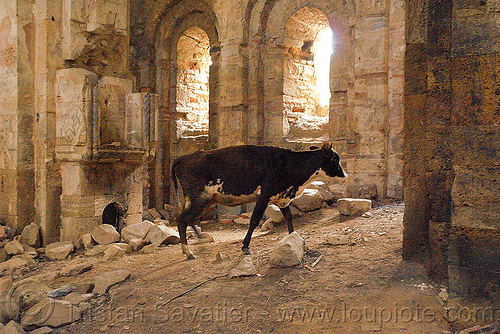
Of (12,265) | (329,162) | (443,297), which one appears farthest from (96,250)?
(443,297)

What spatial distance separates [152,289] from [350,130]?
5551 millimetres

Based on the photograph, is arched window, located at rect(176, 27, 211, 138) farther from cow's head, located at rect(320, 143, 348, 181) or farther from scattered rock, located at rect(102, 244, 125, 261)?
cow's head, located at rect(320, 143, 348, 181)

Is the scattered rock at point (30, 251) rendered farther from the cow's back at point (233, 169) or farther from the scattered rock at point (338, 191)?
the scattered rock at point (338, 191)

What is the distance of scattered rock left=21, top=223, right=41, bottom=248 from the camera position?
271 inches

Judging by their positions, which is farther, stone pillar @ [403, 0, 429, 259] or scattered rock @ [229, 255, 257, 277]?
scattered rock @ [229, 255, 257, 277]

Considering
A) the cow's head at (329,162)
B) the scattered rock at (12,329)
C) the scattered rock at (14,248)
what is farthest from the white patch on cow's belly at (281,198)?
the scattered rock at (14,248)

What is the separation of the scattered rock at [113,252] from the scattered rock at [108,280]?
128 cm

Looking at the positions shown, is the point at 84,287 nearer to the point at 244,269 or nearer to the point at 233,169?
the point at 244,269

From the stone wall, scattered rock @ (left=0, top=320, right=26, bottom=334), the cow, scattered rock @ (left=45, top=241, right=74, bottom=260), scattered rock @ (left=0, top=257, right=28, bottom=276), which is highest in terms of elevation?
the stone wall

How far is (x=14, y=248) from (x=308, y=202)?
17.2 ft

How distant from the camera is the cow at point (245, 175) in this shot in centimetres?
493

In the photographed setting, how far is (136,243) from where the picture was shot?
19.3 feet

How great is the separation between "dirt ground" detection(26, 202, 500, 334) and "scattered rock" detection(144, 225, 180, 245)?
38.8 inches

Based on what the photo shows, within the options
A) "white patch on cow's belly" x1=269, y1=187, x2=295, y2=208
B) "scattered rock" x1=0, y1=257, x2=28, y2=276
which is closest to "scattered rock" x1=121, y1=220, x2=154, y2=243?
"scattered rock" x1=0, y1=257, x2=28, y2=276
